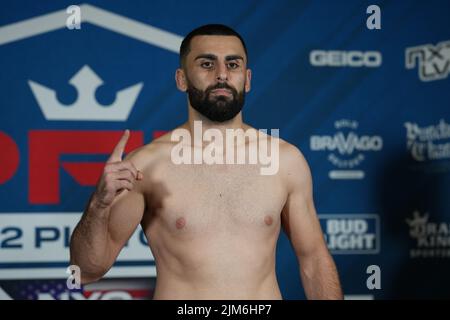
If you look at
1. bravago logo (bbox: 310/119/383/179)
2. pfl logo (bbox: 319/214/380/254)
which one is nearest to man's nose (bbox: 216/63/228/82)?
bravago logo (bbox: 310/119/383/179)

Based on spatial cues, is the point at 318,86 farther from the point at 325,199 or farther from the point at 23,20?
the point at 23,20

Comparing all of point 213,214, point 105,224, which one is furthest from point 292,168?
point 105,224

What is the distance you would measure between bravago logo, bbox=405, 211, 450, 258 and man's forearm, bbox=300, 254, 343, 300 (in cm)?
101

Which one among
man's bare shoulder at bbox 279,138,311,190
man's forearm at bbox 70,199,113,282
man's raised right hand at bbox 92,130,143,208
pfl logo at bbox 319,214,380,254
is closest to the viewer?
man's raised right hand at bbox 92,130,143,208

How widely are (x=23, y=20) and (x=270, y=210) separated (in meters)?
1.34

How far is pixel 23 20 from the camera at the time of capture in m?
2.58

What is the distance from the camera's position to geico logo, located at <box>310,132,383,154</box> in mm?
2748

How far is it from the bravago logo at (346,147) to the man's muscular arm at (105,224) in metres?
1.11

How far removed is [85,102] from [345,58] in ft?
3.61

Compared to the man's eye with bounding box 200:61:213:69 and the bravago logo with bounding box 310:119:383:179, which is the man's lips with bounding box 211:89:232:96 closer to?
the man's eye with bounding box 200:61:213:69

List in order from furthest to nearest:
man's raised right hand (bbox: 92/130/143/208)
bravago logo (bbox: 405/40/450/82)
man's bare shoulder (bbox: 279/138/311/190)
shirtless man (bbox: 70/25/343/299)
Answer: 1. bravago logo (bbox: 405/40/450/82)
2. man's bare shoulder (bbox: 279/138/311/190)
3. shirtless man (bbox: 70/25/343/299)
4. man's raised right hand (bbox: 92/130/143/208)

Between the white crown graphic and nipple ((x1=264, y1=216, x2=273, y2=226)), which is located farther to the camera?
the white crown graphic
